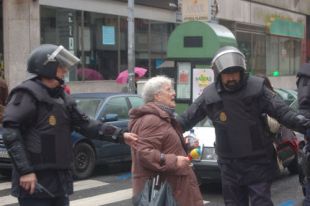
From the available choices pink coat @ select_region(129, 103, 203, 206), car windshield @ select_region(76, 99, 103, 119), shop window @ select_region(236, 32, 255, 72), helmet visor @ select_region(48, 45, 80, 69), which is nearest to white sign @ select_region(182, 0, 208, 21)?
car windshield @ select_region(76, 99, 103, 119)

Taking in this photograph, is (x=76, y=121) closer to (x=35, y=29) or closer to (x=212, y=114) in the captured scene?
(x=212, y=114)

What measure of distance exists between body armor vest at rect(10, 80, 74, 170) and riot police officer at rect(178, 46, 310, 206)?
138cm

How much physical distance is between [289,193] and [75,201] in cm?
316

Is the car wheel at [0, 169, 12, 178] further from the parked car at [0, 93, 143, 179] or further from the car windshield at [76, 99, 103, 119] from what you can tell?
the car windshield at [76, 99, 103, 119]

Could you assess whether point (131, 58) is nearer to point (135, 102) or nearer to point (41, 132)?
point (135, 102)

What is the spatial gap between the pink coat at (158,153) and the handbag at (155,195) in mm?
57

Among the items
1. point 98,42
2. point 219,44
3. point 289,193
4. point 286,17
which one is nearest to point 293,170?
point 289,193

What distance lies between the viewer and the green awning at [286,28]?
35.8m

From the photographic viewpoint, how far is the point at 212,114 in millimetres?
5254

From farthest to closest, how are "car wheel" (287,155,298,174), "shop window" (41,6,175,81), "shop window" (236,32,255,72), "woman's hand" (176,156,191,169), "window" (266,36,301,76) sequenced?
"window" (266,36,301,76) < "shop window" (236,32,255,72) < "shop window" (41,6,175,81) < "car wheel" (287,155,298,174) < "woman's hand" (176,156,191,169)

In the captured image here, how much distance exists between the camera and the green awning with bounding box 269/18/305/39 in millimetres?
35812

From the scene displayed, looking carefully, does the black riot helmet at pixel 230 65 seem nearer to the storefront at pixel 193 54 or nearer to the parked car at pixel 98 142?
the parked car at pixel 98 142

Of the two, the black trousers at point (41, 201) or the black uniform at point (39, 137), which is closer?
the black uniform at point (39, 137)

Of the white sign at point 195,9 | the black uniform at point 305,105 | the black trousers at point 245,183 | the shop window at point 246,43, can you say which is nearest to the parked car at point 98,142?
the white sign at point 195,9
